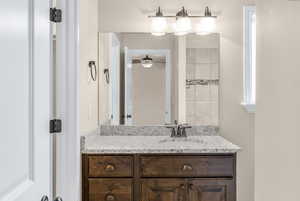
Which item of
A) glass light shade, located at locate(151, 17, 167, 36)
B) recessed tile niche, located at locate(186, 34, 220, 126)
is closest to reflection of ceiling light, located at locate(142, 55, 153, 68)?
glass light shade, located at locate(151, 17, 167, 36)

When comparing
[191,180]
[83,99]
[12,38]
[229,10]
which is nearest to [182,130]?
[191,180]

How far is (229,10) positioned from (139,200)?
6.64ft

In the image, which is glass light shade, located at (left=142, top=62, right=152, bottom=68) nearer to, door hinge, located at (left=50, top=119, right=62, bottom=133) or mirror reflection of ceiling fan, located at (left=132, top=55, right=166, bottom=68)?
mirror reflection of ceiling fan, located at (left=132, top=55, right=166, bottom=68)

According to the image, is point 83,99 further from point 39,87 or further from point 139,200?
point 39,87

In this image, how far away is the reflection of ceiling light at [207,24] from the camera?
3.39 meters

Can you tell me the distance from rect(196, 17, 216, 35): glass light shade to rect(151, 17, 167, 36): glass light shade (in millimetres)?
342

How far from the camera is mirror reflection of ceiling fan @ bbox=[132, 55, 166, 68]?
3477 millimetres

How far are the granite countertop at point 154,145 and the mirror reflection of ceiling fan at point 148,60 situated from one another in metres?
0.75

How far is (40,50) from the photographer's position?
1.35m

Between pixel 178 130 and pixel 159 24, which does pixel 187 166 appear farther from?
pixel 159 24

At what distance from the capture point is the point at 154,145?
283cm

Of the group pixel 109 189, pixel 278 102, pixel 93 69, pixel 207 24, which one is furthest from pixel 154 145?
pixel 278 102

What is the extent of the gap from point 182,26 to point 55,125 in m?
1.89

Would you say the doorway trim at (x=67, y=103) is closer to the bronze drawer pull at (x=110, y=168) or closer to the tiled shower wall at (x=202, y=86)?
the bronze drawer pull at (x=110, y=168)
